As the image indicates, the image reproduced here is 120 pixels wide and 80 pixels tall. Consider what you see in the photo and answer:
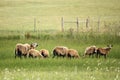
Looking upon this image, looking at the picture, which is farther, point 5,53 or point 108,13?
point 108,13

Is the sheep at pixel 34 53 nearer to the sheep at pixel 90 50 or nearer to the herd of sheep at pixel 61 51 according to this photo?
the herd of sheep at pixel 61 51

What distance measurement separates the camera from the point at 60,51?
14016mm

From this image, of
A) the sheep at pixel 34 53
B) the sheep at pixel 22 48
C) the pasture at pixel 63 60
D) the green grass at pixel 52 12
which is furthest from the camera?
the green grass at pixel 52 12

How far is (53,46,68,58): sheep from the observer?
13984mm

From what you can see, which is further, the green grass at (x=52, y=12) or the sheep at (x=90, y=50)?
the green grass at (x=52, y=12)

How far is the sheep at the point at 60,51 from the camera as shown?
45.9ft

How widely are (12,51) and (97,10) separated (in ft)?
49.9

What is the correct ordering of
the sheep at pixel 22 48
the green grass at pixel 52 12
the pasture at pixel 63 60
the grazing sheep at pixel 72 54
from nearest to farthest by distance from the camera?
1. the pasture at pixel 63 60
2. the grazing sheep at pixel 72 54
3. the sheep at pixel 22 48
4. the green grass at pixel 52 12

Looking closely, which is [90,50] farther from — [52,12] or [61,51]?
[52,12]

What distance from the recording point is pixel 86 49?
1412 cm

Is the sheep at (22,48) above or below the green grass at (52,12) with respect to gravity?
below

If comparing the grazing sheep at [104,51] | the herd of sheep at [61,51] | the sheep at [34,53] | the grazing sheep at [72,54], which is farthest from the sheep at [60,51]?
the grazing sheep at [104,51]

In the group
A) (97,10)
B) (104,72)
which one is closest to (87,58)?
(104,72)

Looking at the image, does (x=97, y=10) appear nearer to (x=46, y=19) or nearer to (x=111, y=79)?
(x=46, y=19)
